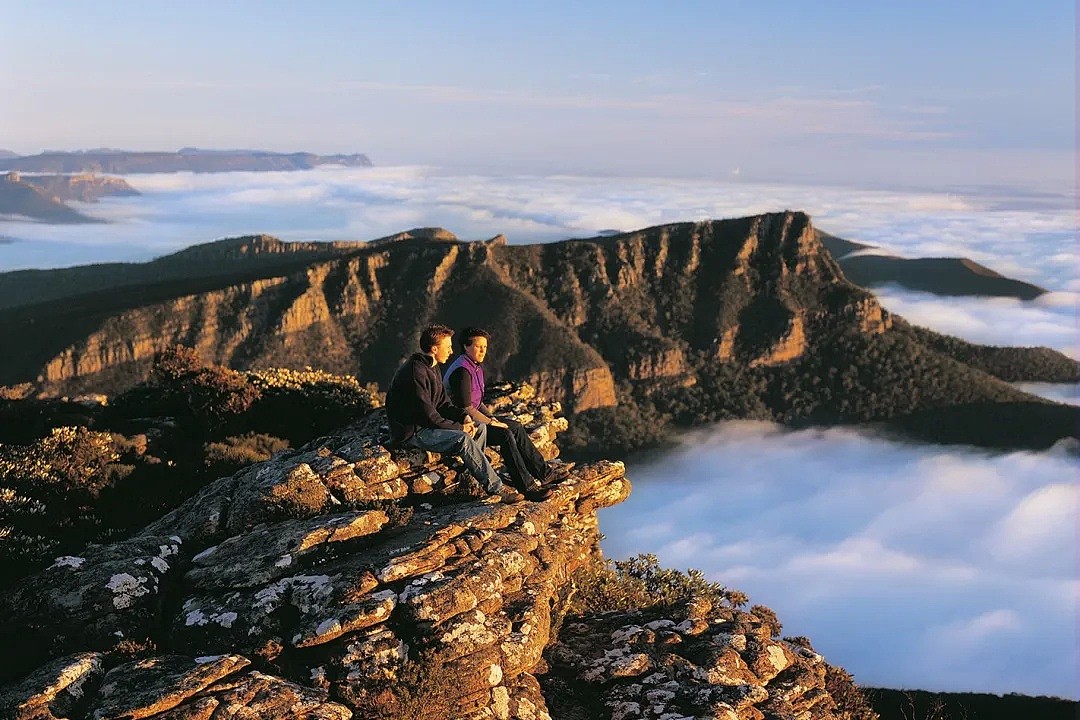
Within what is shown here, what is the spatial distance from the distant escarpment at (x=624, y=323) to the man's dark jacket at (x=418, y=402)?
3819 inches

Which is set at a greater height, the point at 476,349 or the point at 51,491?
the point at 476,349

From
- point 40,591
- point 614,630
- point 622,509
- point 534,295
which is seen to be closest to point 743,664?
point 614,630

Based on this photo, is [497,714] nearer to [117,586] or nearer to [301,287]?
[117,586]

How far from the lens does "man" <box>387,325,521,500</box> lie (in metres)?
13.3

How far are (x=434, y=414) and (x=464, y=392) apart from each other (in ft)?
2.02

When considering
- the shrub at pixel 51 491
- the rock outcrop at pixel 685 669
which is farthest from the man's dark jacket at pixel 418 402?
the shrub at pixel 51 491

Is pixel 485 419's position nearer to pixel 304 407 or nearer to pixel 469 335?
pixel 469 335

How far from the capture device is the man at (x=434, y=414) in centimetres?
1328

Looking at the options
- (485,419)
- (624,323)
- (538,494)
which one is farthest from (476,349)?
(624,323)

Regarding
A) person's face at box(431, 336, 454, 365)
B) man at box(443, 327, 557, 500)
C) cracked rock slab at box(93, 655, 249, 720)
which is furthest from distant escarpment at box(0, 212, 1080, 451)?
cracked rock slab at box(93, 655, 249, 720)

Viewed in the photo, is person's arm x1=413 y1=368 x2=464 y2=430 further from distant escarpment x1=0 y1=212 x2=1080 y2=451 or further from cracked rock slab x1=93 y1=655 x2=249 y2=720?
distant escarpment x1=0 y1=212 x2=1080 y2=451

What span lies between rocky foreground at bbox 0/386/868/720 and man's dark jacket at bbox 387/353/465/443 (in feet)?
2.44

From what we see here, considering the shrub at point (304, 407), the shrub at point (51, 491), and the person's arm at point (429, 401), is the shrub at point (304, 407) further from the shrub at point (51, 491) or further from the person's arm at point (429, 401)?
the person's arm at point (429, 401)

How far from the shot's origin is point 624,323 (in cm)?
14675
